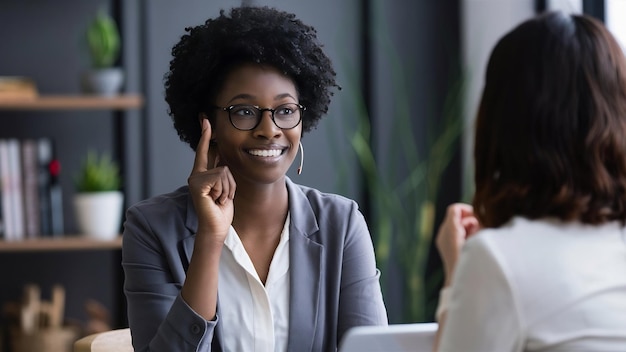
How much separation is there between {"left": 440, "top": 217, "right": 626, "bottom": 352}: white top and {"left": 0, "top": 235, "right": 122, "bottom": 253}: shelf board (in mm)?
2617

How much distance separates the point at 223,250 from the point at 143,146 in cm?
208

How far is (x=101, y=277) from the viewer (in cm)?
391

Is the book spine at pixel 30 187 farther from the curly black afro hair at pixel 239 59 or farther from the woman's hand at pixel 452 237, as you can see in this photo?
the woman's hand at pixel 452 237

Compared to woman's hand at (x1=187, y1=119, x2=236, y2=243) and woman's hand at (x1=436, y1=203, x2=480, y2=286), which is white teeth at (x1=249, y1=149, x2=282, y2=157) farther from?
woman's hand at (x1=436, y1=203, x2=480, y2=286)

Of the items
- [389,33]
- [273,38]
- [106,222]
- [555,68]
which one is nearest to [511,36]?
[555,68]

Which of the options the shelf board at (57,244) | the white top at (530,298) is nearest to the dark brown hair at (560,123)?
the white top at (530,298)

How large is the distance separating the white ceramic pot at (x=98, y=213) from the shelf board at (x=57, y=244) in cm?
4

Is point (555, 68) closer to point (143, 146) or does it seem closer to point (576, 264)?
point (576, 264)

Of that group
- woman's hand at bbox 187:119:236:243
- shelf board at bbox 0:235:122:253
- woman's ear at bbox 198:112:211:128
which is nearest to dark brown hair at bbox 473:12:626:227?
woman's hand at bbox 187:119:236:243

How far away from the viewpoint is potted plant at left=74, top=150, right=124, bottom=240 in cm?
364

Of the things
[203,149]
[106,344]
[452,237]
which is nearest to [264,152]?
[203,149]

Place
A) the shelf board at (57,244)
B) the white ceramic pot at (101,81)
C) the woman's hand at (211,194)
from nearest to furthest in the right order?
the woman's hand at (211,194) → the shelf board at (57,244) → the white ceramic pot at (101,81)

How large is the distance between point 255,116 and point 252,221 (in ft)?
0.68

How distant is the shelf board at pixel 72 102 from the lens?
3568 mm
